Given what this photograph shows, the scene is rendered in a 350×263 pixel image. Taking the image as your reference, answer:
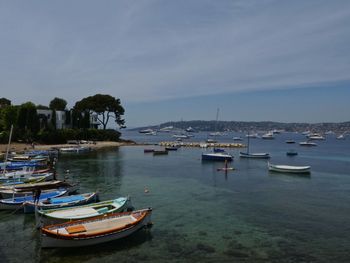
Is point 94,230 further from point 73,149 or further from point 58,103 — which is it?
point 58,103

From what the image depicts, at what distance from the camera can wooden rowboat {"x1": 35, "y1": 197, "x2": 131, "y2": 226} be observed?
84.0ft

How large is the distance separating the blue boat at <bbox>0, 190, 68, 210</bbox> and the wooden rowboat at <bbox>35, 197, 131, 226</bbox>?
4.23m

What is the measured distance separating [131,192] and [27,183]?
11325mm

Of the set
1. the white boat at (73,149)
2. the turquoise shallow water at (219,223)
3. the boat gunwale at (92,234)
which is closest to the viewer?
the boat gunwale at (92,234)

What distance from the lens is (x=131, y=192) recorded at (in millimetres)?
40719

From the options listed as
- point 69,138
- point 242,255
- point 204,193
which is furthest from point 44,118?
point 242,255

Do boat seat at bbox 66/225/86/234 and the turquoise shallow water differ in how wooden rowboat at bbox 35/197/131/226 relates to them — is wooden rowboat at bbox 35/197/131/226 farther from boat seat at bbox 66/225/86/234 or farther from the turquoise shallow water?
boat seat at bbox 66/225/86/234

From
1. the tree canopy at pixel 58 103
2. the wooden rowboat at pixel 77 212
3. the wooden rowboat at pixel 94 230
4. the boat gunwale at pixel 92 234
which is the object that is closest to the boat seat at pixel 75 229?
the wooden rowboat at pixel 94 230

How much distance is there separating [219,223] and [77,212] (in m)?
10.6

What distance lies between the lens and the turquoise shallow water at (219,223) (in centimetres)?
2208

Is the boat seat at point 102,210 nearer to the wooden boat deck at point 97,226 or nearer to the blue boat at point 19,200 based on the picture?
the wooden boat deck at point 97,226

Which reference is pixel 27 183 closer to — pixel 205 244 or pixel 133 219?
pixel 133 219

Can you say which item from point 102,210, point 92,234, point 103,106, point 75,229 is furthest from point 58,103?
point 92,234

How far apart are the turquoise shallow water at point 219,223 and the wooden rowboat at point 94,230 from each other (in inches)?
21.1
